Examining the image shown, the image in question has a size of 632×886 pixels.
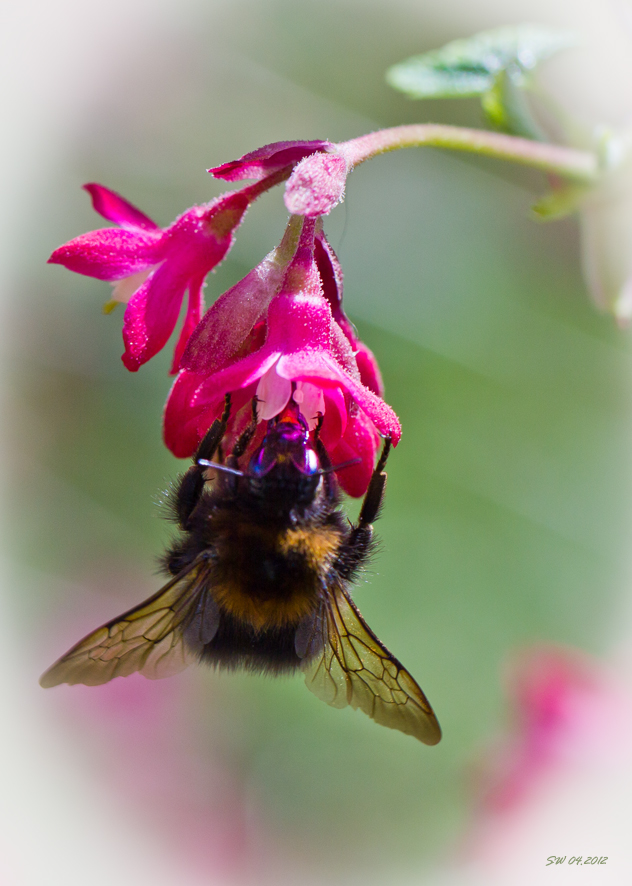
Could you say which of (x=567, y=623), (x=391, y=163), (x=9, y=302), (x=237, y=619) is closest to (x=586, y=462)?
(x=567, y=623)

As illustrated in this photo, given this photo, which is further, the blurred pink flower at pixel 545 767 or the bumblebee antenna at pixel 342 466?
the blurred pink flower at pixel 545 767

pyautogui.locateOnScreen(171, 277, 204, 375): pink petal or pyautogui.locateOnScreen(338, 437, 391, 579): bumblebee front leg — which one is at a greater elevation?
pyautogui.locateOnScreen(171, 277, 204, 375): pink petal

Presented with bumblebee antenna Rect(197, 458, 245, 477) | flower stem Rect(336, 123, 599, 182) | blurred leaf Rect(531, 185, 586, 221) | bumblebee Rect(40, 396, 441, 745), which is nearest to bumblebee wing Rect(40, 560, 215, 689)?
bumblebee Rect(40, 396, 441, 745)

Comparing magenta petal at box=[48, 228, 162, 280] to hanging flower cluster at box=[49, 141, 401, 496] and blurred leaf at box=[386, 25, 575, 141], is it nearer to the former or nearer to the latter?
hanging flower cluster at box=[49, 141, 401, 496]

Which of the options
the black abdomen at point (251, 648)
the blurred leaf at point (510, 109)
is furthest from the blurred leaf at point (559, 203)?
the black abdomen at point (251, 648)

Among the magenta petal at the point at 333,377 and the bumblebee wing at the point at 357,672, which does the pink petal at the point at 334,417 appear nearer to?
the magenta petal at the point at 333,377
